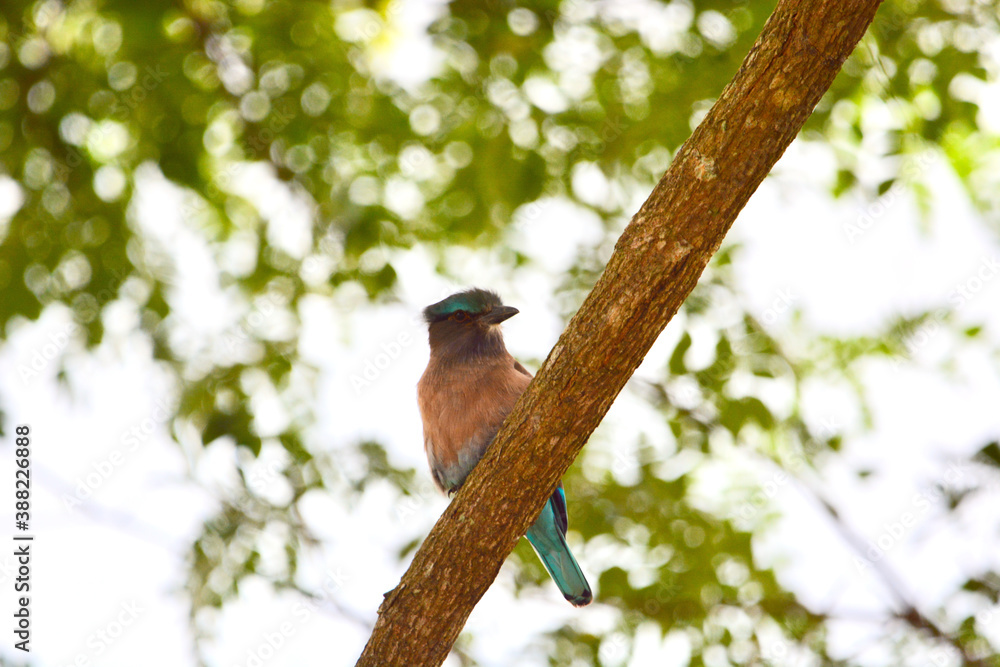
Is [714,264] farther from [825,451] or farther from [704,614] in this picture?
[704,614]

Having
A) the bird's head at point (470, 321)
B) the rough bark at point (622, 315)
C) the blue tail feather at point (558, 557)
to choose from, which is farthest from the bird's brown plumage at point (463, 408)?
the rough bark at point (622, 315)

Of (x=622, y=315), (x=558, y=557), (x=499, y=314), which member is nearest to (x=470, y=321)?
(x=499, y=314)

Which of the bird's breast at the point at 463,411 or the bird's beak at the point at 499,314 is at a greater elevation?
the bird's beak at the point at 499,314

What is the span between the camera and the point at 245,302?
585 cm

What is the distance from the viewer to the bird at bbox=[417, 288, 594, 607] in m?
5.10

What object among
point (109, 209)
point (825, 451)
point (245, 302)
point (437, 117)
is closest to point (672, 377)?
point (825, 451)

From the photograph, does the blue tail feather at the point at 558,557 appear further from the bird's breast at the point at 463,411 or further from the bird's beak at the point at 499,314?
the bird's beak at the point at 499,314

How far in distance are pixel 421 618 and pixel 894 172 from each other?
3.31 meters

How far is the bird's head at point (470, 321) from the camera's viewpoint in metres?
5.73

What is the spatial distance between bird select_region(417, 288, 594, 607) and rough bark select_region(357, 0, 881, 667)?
1649 mm

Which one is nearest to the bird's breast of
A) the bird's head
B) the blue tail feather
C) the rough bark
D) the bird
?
the bird

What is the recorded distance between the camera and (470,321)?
5879mm

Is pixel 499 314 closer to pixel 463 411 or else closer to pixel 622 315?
pixel 463 411

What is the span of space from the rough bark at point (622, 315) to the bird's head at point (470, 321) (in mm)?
2335
